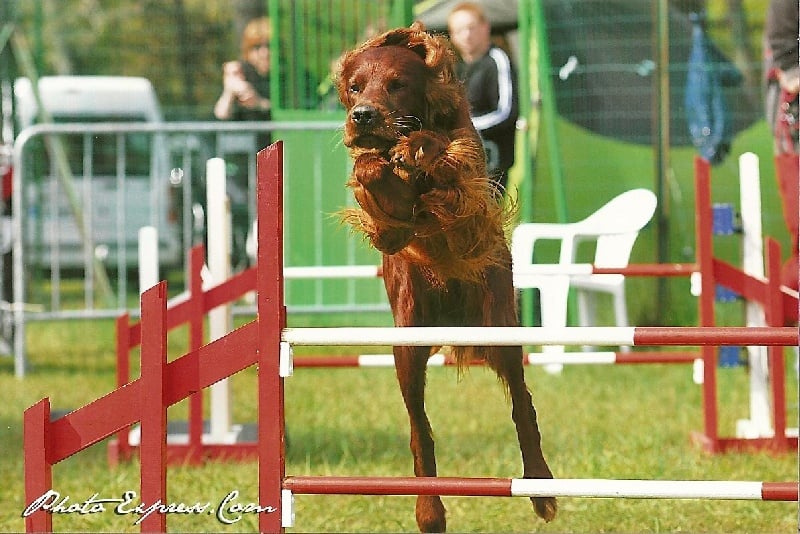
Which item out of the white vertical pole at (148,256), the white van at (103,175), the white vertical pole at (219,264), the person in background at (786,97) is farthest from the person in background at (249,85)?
the person in background at (786,97)

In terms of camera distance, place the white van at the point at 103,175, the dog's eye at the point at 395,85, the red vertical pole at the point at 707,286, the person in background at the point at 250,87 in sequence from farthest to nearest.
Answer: the white van at the point at 103,175 < the person in background at the point at 250,87 < the red vertical pole at the point at 707,286 < the dog's eye at the point at 395,85

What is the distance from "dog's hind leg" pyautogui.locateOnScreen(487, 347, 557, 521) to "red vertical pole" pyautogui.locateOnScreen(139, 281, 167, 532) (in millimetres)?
987

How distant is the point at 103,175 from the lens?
12.1m

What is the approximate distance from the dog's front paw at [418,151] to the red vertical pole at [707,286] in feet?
6.46

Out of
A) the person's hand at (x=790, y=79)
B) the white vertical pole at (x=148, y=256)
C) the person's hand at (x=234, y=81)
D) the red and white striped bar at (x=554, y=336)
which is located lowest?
the red and white striped bar at (x=554, y=336)

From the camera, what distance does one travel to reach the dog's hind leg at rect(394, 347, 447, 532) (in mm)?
3396

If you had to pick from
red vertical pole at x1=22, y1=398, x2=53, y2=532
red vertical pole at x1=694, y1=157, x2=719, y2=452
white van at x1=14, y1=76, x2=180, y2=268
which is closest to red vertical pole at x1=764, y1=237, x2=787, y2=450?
red vertical pole at x1=694, y1=157, x2=719, y2=452

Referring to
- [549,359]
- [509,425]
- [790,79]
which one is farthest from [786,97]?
[509,425]

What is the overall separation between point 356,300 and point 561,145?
1695mm

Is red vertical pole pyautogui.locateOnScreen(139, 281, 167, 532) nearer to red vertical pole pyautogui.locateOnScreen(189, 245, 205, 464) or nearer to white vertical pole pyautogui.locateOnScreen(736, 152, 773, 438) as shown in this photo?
red vertical pole pyautogui.locateOnScreen(189, 245, 205, 464)

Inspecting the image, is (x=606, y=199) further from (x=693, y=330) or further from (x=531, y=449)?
(x=693, y=330)

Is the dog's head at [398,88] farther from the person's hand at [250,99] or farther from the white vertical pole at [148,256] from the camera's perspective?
the person's hand at [250,99]

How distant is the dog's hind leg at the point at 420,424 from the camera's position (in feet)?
11.1

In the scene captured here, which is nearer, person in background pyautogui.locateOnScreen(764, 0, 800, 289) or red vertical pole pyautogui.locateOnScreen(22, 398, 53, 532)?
red vertical pole pyautogui.locateOnScreen(22, 398, 53, 532)
